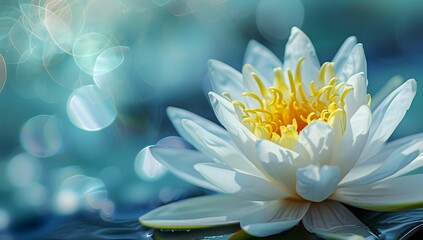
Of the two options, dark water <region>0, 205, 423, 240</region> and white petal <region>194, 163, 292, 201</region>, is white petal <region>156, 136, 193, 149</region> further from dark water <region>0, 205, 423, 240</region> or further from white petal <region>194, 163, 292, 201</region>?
white petal <region>194, 163, 292, 201</region>

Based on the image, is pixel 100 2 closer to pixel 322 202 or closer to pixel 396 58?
pixel 396 58

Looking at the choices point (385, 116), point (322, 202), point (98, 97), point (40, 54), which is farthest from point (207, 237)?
point (40, 54)

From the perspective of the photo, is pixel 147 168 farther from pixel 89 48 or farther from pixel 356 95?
pixel 89 48

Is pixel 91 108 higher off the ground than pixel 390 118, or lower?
higher

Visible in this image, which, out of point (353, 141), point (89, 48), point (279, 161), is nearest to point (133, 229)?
point (279, 161)

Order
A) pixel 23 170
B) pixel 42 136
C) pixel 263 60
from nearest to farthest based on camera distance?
1. pixel 263 60
2. pixel 23 170
3. pixel 42 136

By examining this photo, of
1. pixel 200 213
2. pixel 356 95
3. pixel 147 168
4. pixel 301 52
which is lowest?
pixel 200 213

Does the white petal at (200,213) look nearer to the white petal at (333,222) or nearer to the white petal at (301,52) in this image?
the white petal at (333,222)
